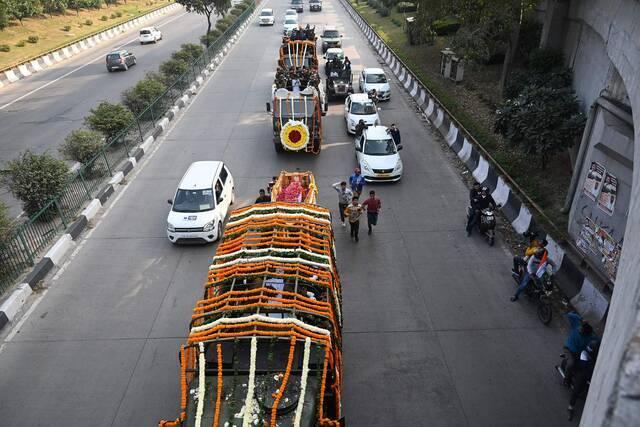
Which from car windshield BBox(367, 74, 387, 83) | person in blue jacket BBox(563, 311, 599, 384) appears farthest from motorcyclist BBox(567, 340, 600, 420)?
car windshield BBox(367, 74, 387, 83)

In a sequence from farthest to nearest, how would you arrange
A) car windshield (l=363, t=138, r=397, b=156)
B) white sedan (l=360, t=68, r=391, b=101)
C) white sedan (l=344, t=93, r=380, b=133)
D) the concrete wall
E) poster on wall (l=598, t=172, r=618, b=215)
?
white sedan (l=360, t=68, r=391, b=101) < white sedan (l=344, t=93, r=380, b=133) < car windshield (l=363, t=138, r=397, b=156) < poster on wall (l=598, t=172, r=618, b=215) < the concrete wall

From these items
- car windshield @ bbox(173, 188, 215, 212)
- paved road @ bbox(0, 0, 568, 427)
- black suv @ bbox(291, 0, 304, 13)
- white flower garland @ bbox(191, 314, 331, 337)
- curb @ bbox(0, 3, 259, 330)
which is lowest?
paved road @ bbox(0, 0, 568, 427)

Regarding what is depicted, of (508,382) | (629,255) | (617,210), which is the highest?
(629,255)

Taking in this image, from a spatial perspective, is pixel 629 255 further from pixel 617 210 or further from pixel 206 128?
pixel 206 128

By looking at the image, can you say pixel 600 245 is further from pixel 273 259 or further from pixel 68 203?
pixel 68 203

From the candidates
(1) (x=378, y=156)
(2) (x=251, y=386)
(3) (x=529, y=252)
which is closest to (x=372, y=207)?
(1) (x=378, y=156)

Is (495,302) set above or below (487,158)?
below

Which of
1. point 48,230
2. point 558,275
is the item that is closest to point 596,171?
point 558,275

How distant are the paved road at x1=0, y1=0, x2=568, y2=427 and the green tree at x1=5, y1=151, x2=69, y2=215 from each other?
1715 millimetres

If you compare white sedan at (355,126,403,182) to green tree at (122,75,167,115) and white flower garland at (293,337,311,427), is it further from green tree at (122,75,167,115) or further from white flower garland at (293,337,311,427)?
green tree at (122,75,167,115)

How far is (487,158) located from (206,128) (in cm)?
1282

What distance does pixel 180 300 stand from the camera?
1023 cm

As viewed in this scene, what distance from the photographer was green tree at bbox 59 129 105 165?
1568cm

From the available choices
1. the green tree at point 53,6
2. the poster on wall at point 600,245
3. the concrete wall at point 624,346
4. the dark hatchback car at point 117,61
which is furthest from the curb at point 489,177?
the green tree at point 53,6
